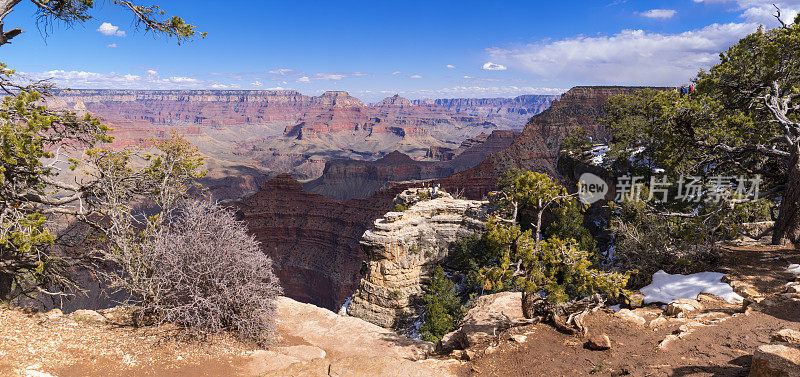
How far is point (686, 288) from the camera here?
36.0 ft

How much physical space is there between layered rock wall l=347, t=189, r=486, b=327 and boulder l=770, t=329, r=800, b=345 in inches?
990

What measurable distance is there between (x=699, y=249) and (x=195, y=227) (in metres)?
17.9

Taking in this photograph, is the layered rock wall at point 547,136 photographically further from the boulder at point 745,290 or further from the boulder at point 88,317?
the boulder at point 88,317

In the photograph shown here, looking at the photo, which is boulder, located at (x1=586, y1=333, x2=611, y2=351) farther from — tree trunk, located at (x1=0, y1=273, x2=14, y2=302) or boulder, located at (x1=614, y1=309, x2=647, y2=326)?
tree trunk, located at (x1=0, y1=273, x2=14, y2=302)

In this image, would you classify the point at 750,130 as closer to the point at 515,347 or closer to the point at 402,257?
the point at 515,347

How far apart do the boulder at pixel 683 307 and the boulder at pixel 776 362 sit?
4219 mm

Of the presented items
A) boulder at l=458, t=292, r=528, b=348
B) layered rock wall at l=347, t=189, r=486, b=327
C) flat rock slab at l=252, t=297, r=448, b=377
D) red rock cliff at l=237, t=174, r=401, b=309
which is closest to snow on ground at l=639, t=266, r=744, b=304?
boulder at l=458, t=292, r=528, b=348

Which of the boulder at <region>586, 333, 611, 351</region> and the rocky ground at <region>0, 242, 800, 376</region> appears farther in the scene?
the boulder at <region>586, 333, 611, 351</region>

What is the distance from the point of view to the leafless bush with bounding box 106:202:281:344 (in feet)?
31.6

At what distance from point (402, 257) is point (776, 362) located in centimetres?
2746

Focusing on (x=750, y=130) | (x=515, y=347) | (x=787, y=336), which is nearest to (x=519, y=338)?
(x=515, y=347)

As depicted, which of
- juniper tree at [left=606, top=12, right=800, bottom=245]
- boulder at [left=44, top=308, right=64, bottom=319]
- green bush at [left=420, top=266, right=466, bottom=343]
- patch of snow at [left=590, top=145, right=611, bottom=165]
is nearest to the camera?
boulder at [left=44, top=308, right=64, bottom=319]

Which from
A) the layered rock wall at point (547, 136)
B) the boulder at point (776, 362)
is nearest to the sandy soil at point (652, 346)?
the boulder at point (776, 362)

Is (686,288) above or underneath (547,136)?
underneath
